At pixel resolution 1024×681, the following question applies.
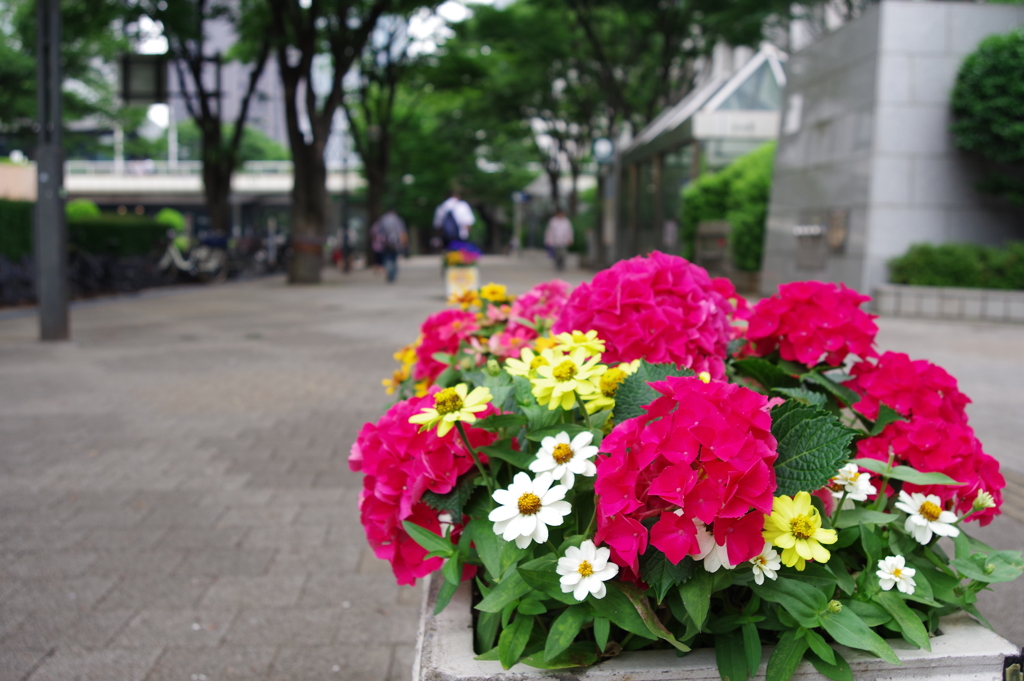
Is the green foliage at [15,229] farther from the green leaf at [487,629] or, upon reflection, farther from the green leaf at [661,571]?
the green leaf at [661,571]

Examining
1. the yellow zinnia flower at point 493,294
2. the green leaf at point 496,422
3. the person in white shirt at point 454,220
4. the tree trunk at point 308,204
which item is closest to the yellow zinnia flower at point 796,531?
the green leaf at point 496,422

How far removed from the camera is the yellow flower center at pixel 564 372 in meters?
1.61

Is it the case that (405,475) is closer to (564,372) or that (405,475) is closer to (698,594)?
(564,372)

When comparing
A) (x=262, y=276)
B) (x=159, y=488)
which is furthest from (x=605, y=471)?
(x=262, y=276)

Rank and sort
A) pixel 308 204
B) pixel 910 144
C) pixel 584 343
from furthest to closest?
pixel 308 204 → pixel 910 144 → pixel 584 343

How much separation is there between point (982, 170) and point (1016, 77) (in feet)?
4.85

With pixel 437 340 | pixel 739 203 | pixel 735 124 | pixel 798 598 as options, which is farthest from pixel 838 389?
pixel 735 124

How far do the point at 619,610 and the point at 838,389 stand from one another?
836 millimetres

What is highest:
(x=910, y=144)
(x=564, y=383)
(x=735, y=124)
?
(x=735, y=124)

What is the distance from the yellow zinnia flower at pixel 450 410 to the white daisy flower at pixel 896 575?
2.31ft

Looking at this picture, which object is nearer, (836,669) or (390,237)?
(836,669)

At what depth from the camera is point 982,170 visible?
12547 millimetres

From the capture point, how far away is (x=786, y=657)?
1407 millimetres

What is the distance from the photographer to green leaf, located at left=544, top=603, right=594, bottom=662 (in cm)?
138
